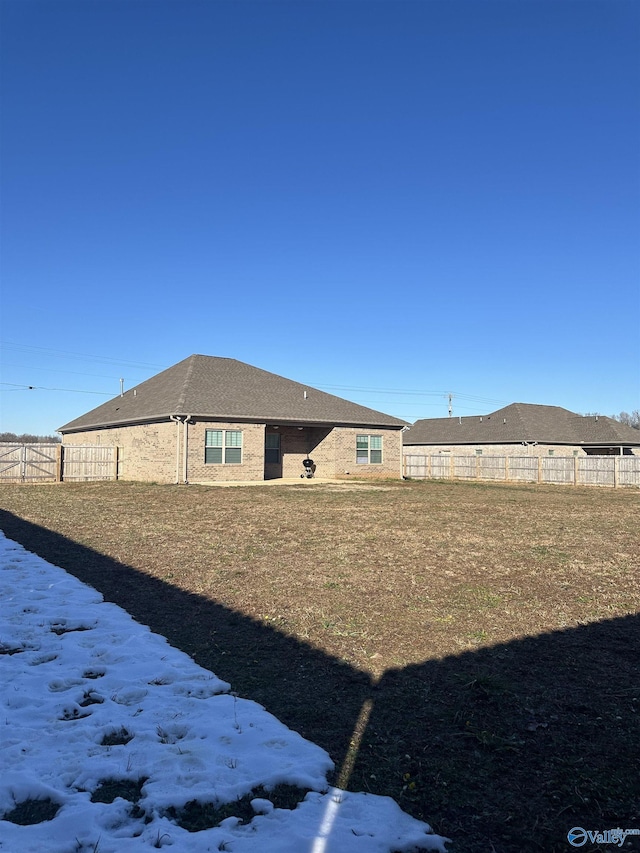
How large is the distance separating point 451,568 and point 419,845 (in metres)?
5.92

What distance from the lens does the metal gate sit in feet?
82.8

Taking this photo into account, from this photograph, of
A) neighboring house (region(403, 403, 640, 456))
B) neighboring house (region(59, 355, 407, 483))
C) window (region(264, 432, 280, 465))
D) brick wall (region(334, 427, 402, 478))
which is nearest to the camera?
neighboring house (region(59, 355, 407, 483))

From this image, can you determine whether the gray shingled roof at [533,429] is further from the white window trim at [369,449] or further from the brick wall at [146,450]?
the brick wall at [146,450]

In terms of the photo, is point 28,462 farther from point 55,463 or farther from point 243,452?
point 243,452

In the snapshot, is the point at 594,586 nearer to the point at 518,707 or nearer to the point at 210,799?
the point at 518,707

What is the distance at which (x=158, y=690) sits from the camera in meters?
4.27

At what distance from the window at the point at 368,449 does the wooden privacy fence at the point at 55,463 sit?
11511 millimetres

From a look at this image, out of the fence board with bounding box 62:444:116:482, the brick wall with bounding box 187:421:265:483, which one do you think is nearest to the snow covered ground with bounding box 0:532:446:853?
the brick wall with bounding box 187:421:265:483

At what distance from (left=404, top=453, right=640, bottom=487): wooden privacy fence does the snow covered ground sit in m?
27.8

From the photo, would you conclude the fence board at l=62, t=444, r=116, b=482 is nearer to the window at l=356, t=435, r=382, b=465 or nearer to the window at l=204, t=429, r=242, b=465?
the window at l=204, t=429, r=242, b=465

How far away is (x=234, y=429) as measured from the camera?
950 inches

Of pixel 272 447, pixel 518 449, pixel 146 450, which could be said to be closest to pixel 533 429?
pixel 518 449

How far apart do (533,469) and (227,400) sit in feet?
57.2

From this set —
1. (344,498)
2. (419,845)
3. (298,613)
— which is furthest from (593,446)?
(419,845)
